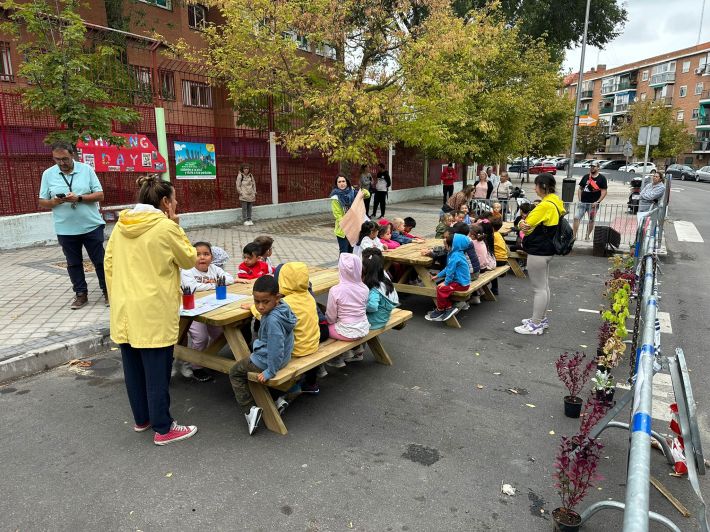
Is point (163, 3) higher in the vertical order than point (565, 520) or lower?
higher

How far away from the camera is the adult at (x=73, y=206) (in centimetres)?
570

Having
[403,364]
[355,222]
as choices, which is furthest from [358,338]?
[355,222]

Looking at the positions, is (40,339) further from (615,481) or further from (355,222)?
(615,481)

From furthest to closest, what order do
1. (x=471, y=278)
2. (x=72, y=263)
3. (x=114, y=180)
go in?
(x=114, y=180) < (x=471, y=278) < (x=72, y=263)

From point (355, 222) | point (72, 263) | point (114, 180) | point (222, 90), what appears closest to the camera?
point (72, 263)

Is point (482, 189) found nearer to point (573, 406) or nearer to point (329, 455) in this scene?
point (573, 406)

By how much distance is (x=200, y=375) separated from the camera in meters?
4.65

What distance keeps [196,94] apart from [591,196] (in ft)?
36.5

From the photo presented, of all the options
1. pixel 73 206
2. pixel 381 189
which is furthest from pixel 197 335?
pixel 381 189

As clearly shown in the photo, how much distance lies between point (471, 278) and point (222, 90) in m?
13.0

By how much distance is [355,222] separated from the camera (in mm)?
7336

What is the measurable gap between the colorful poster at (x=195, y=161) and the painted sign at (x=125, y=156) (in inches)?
26.7

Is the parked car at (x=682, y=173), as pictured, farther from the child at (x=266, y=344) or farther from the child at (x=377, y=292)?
the child at (x=266, y=344)

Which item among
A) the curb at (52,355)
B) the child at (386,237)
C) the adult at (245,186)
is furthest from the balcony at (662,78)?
Answer: the curb at (52,355)
